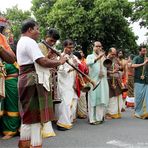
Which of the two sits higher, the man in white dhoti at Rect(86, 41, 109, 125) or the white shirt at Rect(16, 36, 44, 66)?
the white shirt at Rect(16, 36, 44, 66)

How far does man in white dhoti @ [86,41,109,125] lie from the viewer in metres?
9.24

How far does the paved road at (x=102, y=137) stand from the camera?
21.9 ft

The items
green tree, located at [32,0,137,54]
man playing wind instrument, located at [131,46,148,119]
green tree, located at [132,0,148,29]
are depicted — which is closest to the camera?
man playing wind instrument, located at [131,46,148,119]

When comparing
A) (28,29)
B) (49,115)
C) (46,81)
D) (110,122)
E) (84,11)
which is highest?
(84,11)

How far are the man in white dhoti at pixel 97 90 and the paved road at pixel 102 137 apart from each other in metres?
0.24

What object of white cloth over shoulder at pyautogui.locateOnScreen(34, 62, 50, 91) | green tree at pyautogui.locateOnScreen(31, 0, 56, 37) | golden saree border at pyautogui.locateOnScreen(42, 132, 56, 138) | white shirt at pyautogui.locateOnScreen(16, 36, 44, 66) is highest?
green tree at pyautogui.locateOnScreen(31, 0, 56, 37)

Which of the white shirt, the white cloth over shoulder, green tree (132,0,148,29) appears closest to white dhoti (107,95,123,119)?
the white cloth over shoulder

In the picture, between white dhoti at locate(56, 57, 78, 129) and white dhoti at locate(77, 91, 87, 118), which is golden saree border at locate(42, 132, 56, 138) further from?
white dhoti at locate(77, 91, 87, 118)

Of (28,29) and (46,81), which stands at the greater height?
(28,29)

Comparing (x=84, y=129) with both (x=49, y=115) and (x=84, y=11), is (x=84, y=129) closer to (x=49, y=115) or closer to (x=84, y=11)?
(x=49, y=115)

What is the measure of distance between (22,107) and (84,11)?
93.8 feet

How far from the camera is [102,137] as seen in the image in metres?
7.41

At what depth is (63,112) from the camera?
27.2ft

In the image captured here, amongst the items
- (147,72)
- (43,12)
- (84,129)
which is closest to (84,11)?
(43,12)
